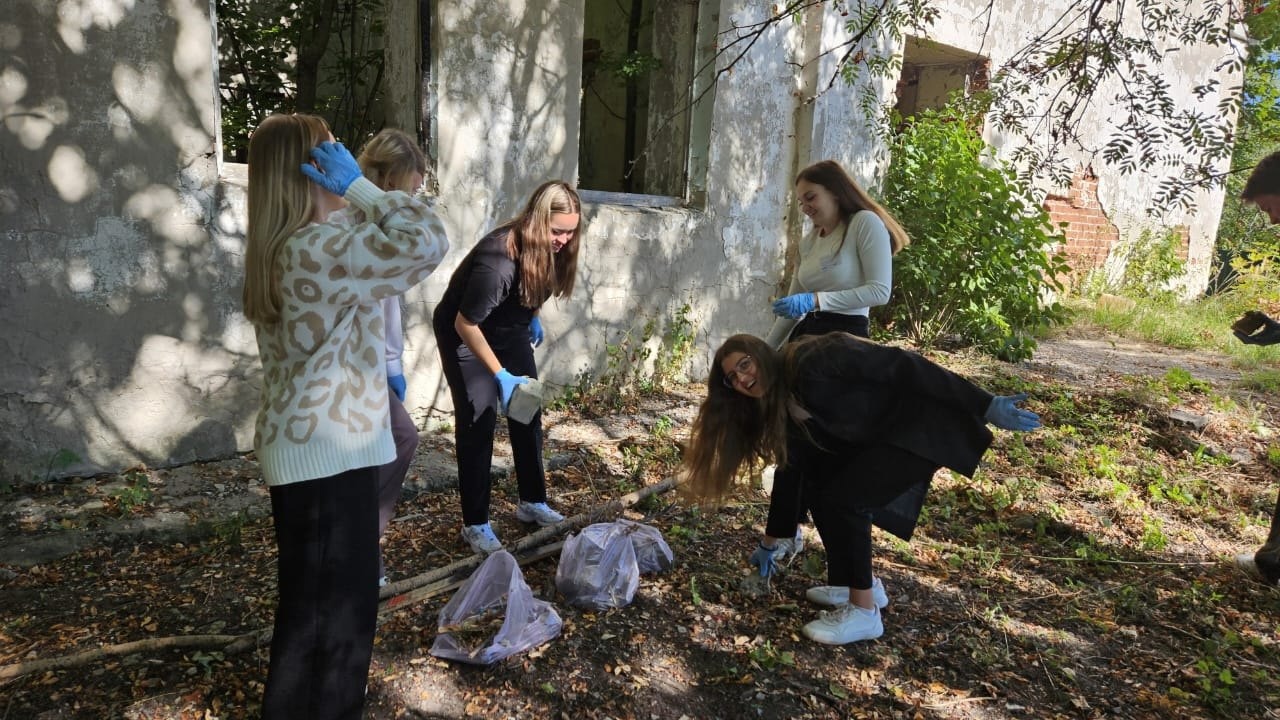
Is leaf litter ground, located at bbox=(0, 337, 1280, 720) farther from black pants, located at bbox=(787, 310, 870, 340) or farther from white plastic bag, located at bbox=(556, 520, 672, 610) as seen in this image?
black pants, located at bbox=(787, 310, 870, 340)

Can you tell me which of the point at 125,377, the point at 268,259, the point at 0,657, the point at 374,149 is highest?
the point at 374,149

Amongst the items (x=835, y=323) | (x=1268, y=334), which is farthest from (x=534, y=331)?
(x=1268, y=334)

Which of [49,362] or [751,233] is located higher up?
[751,233]

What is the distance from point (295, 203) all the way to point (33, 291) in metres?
2.50

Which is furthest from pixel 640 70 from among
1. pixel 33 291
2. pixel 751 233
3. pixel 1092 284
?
pixel 1092 284

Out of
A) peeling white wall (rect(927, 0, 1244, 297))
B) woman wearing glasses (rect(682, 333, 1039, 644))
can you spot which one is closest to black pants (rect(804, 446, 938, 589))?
woman wearing glasses (rect(682, 333, 1039, 644))

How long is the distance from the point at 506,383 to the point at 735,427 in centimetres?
89

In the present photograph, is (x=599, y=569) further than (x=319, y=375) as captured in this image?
Yes

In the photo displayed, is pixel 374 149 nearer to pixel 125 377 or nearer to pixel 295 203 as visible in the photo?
pixel 295 203

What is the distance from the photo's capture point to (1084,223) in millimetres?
9797

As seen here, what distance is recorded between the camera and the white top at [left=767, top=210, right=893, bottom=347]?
134 inches

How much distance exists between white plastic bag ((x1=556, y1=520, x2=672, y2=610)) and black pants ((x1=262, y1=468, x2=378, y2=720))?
3.54 ft

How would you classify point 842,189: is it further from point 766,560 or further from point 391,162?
point 391,162

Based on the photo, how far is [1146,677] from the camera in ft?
8.84
